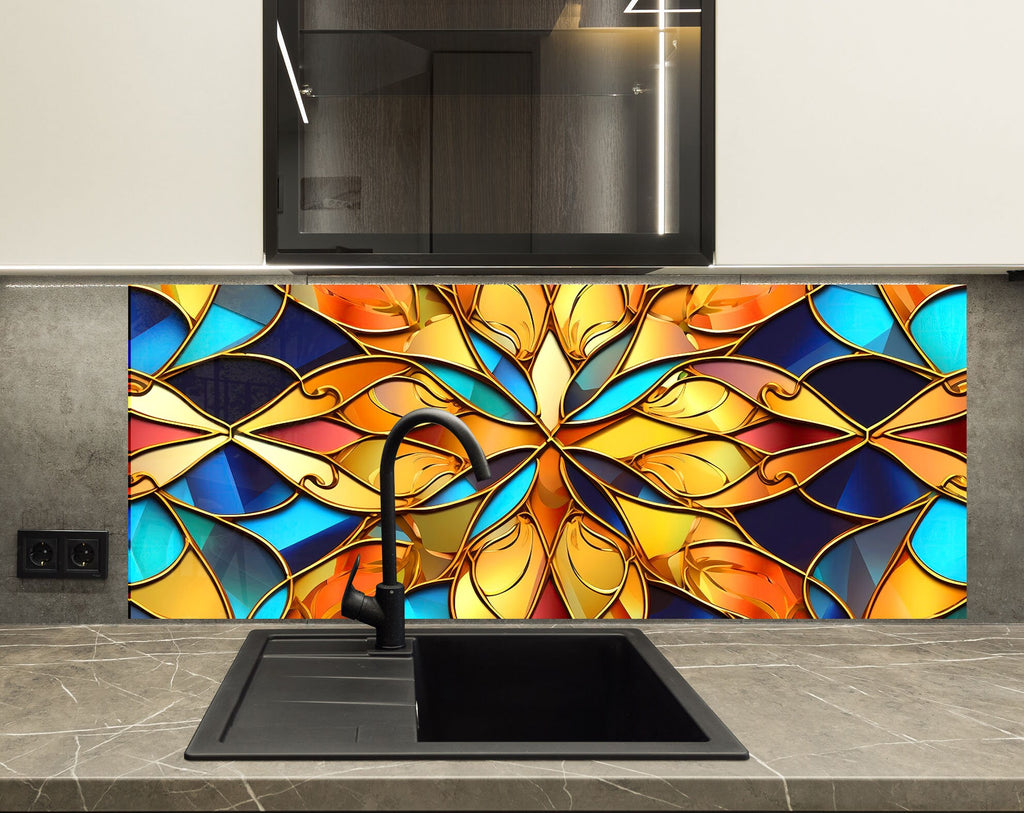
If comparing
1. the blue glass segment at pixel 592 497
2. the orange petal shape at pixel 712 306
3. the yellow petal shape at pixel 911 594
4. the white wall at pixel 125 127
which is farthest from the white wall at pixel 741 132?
the yellow petal shape at pixel 911 594

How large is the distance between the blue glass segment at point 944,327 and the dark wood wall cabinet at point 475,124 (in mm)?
652

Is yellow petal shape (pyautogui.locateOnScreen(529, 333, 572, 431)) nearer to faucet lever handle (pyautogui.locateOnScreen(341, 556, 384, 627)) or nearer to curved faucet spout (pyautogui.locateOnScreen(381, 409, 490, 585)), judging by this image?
curved faucet spout (pyautogui.locateOnScreen(381, 409, 490, 585))

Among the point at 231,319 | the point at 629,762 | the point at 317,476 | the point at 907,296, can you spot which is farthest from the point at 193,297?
the point at 907,296

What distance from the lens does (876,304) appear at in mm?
1553

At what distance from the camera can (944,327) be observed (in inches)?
61.2

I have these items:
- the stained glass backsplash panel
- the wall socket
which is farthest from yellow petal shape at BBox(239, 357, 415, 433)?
the wall socket

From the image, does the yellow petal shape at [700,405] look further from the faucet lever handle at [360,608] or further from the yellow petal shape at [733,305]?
the faucet lever handle at [360,608]

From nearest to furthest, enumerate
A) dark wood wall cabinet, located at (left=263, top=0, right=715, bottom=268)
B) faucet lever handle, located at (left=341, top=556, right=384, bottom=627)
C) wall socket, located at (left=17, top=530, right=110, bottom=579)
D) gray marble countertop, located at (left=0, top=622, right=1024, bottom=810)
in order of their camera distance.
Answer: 1. gray marble countertop, located at (left=0, top=622, right=1024, bottom=810)
2. dark wood wall cabinet, located at (left=263, top=0, right=715, bottom=268)
3. faucet lever handle, located at (left=341, top=556, right=384, bottom=627)
4. wall socket, located at (left=17, top=530, right=110, bottom=579)

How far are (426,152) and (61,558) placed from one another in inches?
41.3

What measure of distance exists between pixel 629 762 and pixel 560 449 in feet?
2.27

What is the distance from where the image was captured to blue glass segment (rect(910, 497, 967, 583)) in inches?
61.4

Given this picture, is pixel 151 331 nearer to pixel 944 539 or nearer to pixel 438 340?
pixel 438 340

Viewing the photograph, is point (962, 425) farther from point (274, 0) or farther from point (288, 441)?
point (274, 0)

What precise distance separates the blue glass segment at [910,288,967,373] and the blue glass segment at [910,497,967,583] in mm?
282
